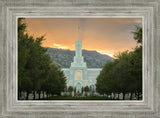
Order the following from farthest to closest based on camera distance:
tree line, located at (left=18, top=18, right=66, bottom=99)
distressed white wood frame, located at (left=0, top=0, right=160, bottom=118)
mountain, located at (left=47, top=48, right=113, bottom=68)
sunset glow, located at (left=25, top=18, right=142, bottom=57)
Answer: mountain, located at (left=47, top=48, right=113, bottom=68) < sunset glow, located at (left=25, top=18, right=142, bottom=57) < tree line, located at (left=18, top=18, right=66, bottom=99) < distressed white wood frame, located at (left=0, top=0, right=160, bottom=118)

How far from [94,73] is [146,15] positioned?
4.98 feet

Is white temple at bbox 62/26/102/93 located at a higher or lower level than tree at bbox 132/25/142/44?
lower

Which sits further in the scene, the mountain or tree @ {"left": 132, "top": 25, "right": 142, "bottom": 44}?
the mountain

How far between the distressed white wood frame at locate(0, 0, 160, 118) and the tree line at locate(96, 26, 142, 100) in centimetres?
21

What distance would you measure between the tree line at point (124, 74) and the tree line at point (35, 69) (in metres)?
0.87

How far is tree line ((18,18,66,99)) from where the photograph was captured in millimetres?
4059

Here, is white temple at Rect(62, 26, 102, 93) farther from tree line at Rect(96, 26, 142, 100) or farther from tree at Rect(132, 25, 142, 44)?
tree at Rect(132, 25, 142, 44)

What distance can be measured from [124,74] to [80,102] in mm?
1084

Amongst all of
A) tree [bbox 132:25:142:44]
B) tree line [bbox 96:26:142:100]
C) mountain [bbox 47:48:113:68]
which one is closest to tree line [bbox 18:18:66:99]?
mountain [bbox 47:48:113:68]

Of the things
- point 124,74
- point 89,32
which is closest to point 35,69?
point 89,32

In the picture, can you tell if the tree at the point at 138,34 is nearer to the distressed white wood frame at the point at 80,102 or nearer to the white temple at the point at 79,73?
the distressed white wood frame at the point at 80,102

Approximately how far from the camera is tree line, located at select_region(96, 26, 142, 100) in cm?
408

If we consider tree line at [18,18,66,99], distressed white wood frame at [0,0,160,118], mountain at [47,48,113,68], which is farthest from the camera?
mountain at [47,48,113,68]

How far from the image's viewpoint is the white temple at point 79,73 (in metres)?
4.31
